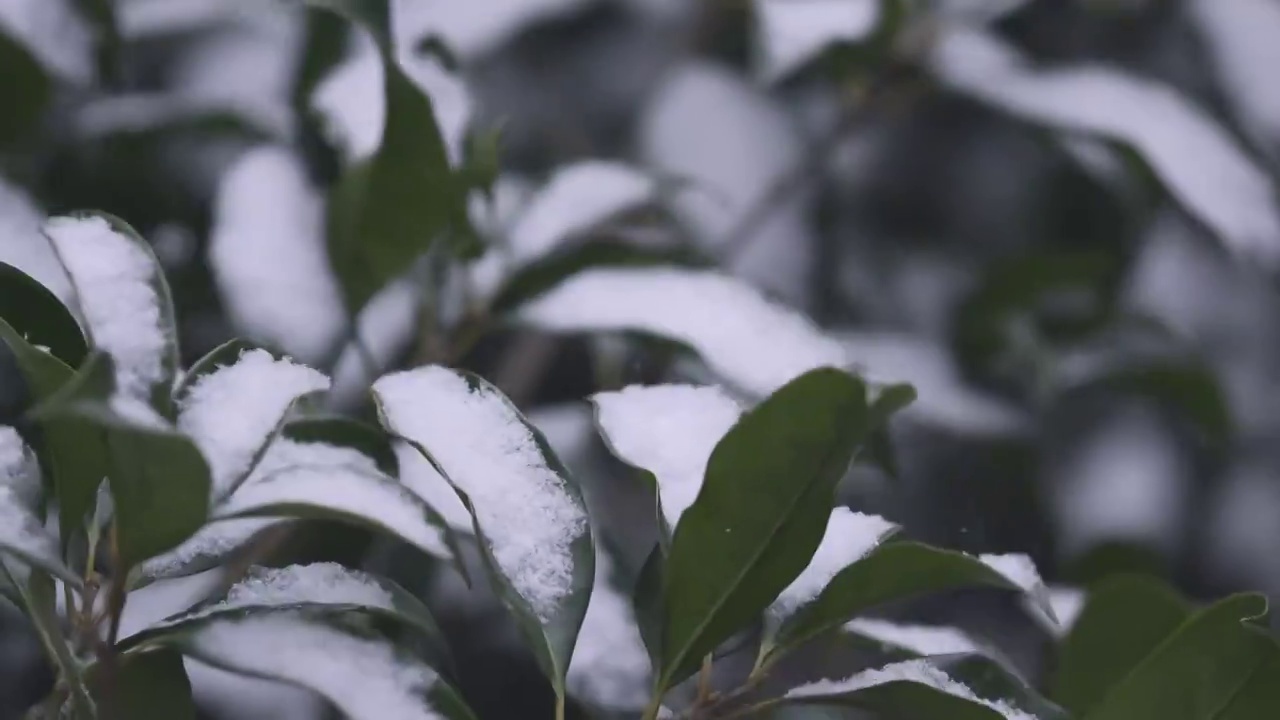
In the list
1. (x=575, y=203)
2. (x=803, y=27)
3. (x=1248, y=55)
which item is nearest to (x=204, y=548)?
(x=575, y=203)

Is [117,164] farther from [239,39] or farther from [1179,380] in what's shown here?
[1179,380]

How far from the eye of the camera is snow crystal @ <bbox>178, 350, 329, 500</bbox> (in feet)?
1.49

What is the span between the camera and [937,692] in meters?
0.53

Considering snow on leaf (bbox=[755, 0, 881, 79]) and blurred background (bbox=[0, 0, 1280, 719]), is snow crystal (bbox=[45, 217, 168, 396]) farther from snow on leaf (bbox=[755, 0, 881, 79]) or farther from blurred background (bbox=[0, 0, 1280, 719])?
snow on leaf (bbox=[755, 0, 881, 79])

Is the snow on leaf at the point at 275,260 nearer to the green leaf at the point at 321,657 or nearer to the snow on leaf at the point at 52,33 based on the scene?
the snow on leaf at the point at 52,33

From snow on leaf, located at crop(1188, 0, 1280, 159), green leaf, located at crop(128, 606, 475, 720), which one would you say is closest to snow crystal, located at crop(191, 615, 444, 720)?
green leaf, located at crop(128, 606, 475, 720)

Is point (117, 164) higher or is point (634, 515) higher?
point (117, 164)

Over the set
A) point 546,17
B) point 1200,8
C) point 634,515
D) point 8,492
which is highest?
point 1200,8

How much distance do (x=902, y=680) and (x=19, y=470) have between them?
0.34 metres

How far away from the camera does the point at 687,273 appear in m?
0.77

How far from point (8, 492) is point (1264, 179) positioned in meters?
0.89

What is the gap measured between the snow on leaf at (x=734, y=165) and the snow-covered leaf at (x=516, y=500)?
0.50 m

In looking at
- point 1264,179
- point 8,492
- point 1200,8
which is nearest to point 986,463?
point 1264,179

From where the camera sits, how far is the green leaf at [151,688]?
521mm
